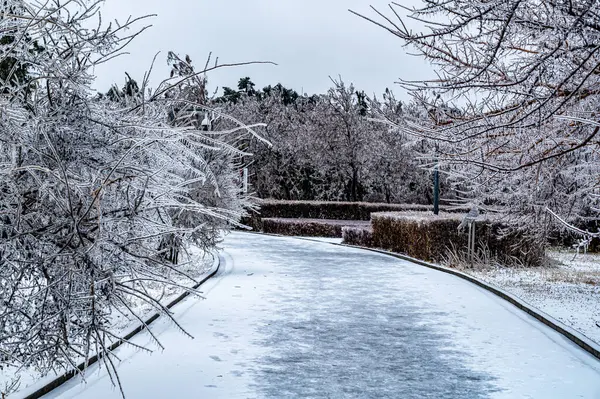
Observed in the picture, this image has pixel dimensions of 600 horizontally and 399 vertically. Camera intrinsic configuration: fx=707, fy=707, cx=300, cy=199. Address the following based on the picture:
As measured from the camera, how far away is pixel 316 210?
3972 cm

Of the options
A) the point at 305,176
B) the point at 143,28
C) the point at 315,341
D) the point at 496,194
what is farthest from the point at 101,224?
the point at 305,176

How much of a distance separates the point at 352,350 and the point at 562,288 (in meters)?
7.23

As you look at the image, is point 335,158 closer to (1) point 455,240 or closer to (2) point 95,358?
(1) point 455,240

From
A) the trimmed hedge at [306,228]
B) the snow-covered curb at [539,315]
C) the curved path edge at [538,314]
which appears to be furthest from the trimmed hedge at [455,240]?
the trimmed hedge at [306,228]

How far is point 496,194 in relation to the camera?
38.8 feet

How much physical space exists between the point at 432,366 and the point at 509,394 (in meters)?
1.20

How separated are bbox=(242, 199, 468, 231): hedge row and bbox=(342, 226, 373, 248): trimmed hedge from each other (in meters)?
9.36

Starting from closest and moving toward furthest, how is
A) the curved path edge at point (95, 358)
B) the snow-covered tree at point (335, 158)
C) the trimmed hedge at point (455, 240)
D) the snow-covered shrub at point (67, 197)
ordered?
1. the snow-covered shrub at point (67, 197)
2. the curved path edge at point (95, 358)
3. the trimmed hedge at point (455, 240)
4. the snow-covered tree at point (335, 158)

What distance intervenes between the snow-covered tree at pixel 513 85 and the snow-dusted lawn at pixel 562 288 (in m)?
1.55

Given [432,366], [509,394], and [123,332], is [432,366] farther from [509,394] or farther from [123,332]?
[123,332]

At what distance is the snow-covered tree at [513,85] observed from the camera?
5.80 m

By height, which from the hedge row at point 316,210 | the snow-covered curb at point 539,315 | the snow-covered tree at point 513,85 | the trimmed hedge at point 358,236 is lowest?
the snow-covered curb at point 539,315

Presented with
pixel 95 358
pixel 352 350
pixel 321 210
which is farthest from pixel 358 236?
pixel 95 358

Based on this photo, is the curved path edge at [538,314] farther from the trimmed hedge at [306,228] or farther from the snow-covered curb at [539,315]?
the trimmed hedge at [306,228]
